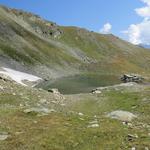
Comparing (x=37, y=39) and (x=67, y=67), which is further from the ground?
(x=37, y=39)

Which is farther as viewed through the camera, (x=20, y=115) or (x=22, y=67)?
(x=22, y=67)

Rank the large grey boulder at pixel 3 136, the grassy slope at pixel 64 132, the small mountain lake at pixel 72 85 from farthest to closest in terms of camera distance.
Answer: the small mountain lake at pixel 72 85
the large grey boulder at pixel 3 136
the grassy slope at pixel 64 132

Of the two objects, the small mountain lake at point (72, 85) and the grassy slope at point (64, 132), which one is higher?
the small mountain lake at point (72, 85)

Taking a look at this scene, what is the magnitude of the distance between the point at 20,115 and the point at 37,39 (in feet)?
537

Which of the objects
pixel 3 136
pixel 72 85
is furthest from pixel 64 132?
pixel 72 85

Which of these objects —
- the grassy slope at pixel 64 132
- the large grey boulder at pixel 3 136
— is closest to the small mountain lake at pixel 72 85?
the grassy slope at pixel 64 132

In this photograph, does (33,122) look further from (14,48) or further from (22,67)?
(14,48)

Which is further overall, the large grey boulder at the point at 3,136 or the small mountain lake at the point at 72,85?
the small mountain lake at the point at 72,85

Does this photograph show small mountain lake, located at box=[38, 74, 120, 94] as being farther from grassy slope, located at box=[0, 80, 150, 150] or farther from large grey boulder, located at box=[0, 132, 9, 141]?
large grey boulder, located at box=[0, 132, 9, 141]

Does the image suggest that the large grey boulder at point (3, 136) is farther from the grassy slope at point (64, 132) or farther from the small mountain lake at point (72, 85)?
the small mountain lake at point (72, 85)

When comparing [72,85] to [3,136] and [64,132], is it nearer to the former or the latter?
[64,132]

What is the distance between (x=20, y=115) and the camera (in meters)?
33.3

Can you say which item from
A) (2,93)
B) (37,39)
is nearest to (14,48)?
(37,39)

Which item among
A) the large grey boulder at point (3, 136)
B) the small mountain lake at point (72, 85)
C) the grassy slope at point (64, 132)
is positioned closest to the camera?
the grassy slope at point (64, 132)
